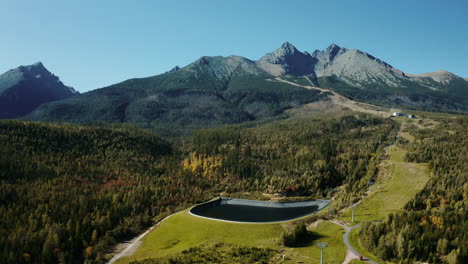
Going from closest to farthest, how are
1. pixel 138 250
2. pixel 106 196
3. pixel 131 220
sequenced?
pixel 138 250 < pixel 131 220 < pixel 106 196

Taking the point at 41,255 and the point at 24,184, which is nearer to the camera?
the point at 41,255

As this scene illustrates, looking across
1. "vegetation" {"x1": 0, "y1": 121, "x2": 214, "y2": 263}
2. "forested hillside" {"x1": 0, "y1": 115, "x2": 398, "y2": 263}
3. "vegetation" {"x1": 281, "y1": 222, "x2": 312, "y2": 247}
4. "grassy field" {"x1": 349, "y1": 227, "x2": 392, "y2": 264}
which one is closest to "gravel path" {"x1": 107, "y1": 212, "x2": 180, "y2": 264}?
"forested hillside" {"x1": 0, "y1": 115, "x2": 398, "y2": 263}

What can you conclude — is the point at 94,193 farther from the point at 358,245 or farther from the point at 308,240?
the point at 358,245

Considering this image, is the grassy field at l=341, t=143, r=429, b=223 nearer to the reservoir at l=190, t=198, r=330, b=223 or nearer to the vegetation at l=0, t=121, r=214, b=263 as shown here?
the reservoir at l=190, t=198, r=330, b=223

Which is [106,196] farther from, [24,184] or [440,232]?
[440,232]

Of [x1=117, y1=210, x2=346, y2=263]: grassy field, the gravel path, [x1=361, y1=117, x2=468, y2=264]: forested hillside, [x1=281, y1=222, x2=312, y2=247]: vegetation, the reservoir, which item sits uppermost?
[x1=361, y1=117, x2=468, y2=264]: forested hillside

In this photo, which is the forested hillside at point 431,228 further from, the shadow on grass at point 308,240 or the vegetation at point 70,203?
the vegetation at point 70,203

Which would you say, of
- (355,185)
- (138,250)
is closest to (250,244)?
(138,250)
